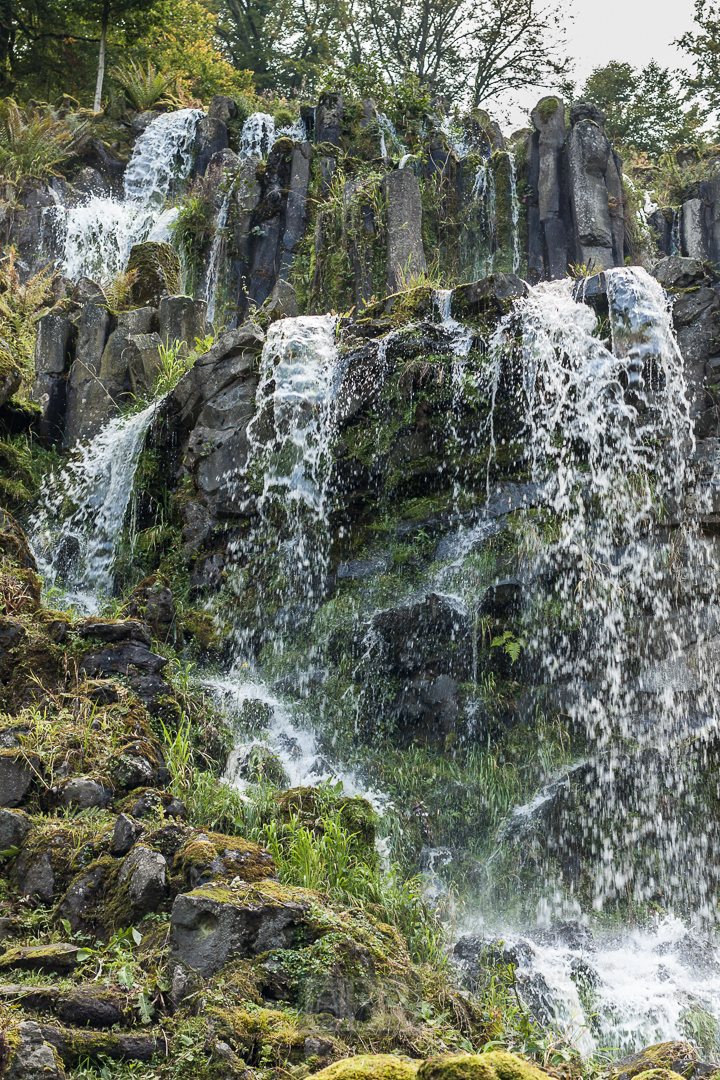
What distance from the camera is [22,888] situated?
4766mm

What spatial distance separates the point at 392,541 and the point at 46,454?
4.78m

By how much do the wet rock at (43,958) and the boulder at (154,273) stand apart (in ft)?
32.4

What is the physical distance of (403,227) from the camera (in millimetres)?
12578

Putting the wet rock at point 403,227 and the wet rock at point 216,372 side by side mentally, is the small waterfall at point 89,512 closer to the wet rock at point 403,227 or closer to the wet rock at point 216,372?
the wet rock at point 216,372

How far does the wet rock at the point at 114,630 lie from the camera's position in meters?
7.06

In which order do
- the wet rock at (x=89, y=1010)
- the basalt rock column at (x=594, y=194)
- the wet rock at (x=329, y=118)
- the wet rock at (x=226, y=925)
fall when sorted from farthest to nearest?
the wet rock at (x=329, y=118)
the basalt rock column at (x=594, y=194)
the wet rock at (x=226, y=925)
the wet rock at (x=89, y=1010)

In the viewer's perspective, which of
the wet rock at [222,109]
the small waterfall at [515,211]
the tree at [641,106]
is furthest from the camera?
the tree at [641,106]

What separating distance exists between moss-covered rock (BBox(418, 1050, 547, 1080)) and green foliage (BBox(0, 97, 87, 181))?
17.1 meters

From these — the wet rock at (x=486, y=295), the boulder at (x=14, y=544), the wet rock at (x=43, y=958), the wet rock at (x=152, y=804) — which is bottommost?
the wet rock at (x=43, y=958)

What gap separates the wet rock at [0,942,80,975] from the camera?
3949mm

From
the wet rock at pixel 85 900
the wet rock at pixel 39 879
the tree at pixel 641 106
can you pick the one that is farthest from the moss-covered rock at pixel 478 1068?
the tree at pixel 641 106

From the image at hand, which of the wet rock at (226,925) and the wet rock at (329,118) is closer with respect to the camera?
the wet rock at (226,925)

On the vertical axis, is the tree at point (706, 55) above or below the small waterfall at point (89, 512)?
above

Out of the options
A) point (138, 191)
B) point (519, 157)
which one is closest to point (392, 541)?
point (519, 157)
